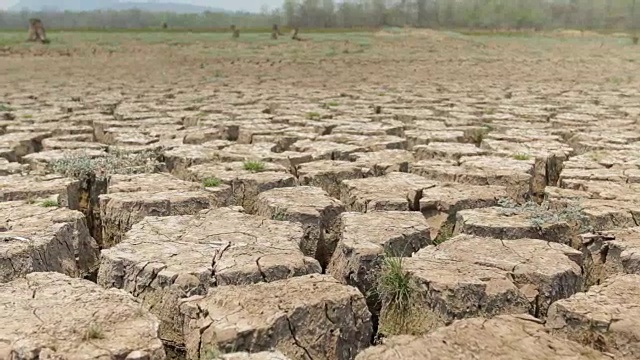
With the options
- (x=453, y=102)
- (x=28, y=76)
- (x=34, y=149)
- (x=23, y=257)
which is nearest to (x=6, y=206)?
(x=23, y=257)

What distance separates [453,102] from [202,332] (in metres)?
6.08

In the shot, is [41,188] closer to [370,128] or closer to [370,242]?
[370,242]

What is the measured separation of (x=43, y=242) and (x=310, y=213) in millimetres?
1067

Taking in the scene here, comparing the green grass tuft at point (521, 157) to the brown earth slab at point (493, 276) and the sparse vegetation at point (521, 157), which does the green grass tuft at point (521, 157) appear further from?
the brown earth slab at point (493, 276)

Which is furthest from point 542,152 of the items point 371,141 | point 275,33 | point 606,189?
point 275,33

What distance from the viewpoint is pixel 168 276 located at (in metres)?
2.13

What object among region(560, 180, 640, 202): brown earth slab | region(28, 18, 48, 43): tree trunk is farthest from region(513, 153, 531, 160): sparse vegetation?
region(28, 18, 48, 43): tree trunk

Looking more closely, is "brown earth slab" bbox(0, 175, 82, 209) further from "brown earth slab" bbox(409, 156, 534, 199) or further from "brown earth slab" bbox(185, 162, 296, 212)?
"brown earth slab" bbox(409, 156, 534, 199)

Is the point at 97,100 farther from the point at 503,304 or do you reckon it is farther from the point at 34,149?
the point at 503,304

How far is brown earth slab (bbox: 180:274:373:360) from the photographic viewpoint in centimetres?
180

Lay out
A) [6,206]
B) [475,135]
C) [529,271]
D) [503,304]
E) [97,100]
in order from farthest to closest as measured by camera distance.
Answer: [97,100], [475,135], [6,206], [529,271], [503,304]

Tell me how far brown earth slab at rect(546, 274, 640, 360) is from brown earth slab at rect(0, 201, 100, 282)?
5.67 ft

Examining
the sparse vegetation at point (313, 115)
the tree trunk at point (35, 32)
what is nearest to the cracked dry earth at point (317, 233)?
the sparse vegetation at point (313, 115)

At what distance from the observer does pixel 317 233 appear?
2824mm
